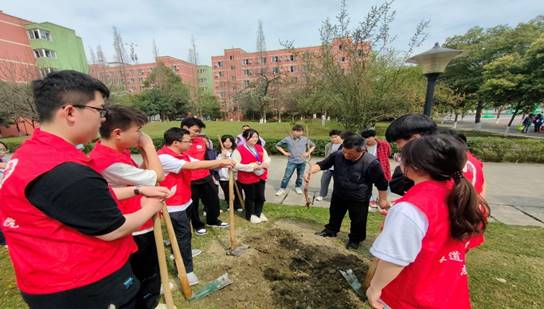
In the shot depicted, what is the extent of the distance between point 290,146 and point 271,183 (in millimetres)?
1696

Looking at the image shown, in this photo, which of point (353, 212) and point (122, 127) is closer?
point (122, 127)

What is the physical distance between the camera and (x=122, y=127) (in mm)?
1912

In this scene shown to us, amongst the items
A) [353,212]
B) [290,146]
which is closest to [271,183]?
[290,146]

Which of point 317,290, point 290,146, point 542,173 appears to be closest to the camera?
point 317,290

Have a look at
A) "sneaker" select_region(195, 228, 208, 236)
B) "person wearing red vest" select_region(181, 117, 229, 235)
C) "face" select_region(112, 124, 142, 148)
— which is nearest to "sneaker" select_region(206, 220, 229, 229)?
"person wearing red vest" select_region(181, 117, 229, 235)

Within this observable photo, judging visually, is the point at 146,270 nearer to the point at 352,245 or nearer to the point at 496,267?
the point at 352,245

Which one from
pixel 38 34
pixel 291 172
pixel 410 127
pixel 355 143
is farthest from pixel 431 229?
pixel 38 34

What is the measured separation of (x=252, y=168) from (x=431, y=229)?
10.7 ft

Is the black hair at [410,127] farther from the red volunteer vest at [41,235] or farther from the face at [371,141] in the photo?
the face at [371,141]

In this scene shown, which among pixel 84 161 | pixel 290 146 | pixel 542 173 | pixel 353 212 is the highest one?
pixel 84 161

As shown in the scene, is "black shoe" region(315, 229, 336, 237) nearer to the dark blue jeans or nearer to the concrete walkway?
the concrete walkway

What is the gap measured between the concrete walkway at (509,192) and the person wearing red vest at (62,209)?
16.4 feet

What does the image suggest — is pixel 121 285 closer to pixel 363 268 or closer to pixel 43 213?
pixel 43 213

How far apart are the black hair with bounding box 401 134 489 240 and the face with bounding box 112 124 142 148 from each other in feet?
6.80
